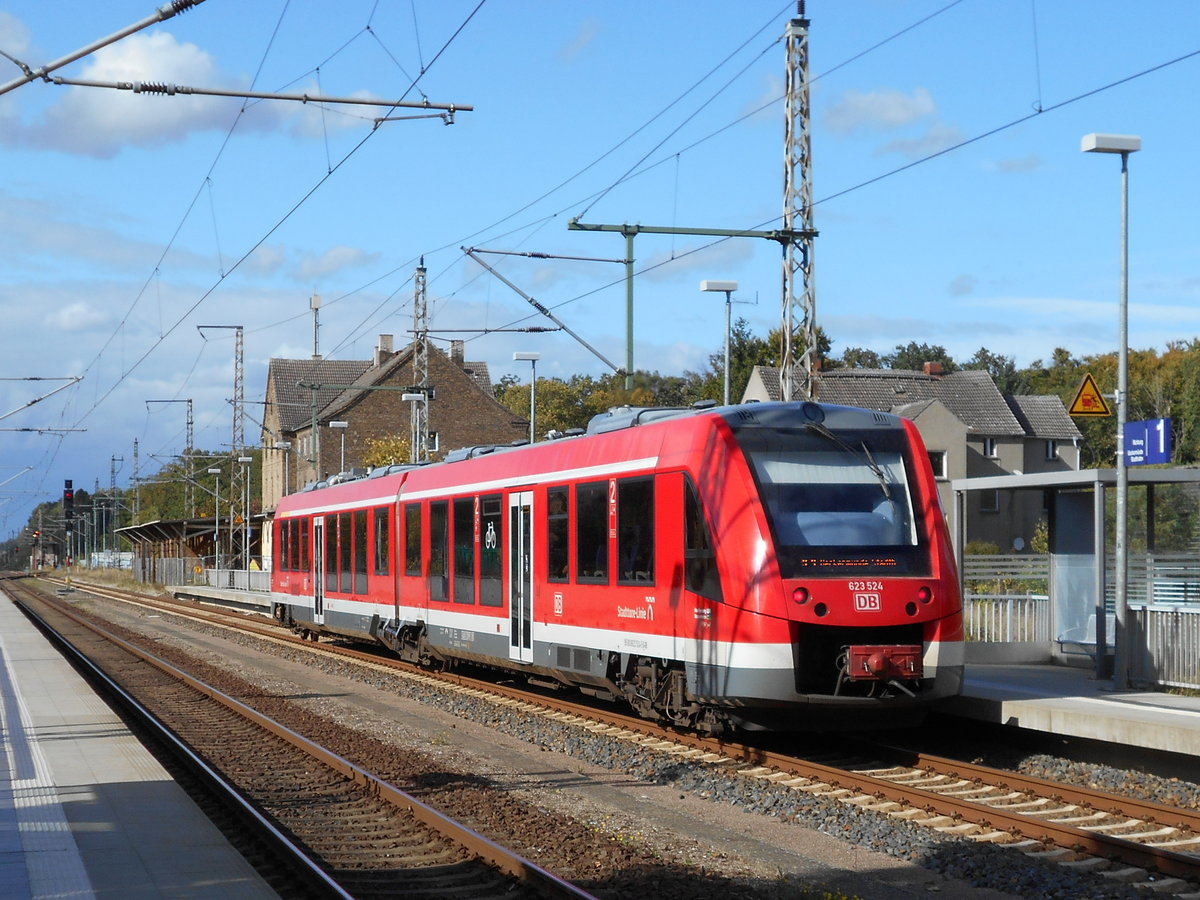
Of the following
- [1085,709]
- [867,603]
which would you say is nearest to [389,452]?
[867,603]

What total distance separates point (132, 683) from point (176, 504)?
9946 cm

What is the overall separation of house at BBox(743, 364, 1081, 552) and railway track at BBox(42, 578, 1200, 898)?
48806 mm

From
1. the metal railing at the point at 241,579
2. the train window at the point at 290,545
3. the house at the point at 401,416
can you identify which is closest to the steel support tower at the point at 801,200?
the train window at the point at 290,545

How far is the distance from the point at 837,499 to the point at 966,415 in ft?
189

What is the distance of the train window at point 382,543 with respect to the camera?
24.3 m

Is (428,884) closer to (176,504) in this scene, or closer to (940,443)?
(940,443)

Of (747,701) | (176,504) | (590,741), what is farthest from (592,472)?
(176,504)

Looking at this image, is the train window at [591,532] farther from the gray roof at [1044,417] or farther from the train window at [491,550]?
the gray roof at [1044,417]

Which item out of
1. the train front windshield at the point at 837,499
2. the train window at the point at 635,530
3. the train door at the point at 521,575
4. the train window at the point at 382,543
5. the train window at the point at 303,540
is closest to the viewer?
the train front windshield at the point at 837,499

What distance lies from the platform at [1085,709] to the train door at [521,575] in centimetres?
509

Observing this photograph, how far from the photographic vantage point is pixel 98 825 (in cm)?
1011

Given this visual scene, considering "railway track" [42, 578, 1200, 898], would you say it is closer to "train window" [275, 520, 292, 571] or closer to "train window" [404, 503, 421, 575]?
"train window" [404, 503, 421, 575]

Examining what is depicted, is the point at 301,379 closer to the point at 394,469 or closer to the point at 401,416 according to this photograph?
the point at 401,416

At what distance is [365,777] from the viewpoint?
40.2 feet
